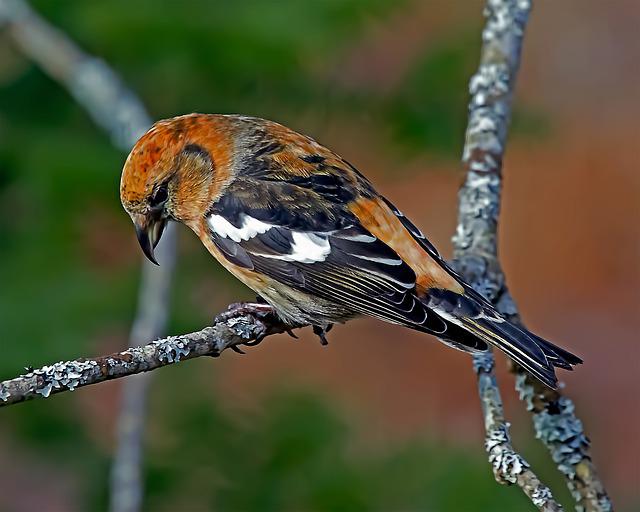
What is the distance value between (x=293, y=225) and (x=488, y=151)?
2.94 ft

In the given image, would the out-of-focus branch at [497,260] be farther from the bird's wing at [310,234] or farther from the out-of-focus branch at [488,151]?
the bird's wing at [310,234]

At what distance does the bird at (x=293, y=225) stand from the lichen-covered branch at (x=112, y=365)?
0.88 metres

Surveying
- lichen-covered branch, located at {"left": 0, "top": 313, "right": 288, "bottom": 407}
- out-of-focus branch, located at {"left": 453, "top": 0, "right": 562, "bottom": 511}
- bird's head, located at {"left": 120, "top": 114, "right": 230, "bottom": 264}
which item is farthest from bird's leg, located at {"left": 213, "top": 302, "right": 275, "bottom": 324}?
out-of-focus branch, located at {"left": 453, "top": 0, "right": 562, "bottom": 511}

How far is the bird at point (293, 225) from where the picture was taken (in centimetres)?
425

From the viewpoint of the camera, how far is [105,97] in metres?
5.07

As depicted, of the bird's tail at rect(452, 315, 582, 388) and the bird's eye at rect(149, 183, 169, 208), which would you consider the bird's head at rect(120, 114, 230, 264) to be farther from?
the bird's tail at rect(452, 315, 582, 388)

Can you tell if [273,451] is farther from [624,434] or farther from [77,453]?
[624,434]

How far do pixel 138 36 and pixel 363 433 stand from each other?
233 cm

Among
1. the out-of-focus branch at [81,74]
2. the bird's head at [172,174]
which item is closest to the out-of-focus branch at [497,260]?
the bird's head at [172,174]

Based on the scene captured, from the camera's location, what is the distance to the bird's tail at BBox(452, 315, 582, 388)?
3662 millimetres

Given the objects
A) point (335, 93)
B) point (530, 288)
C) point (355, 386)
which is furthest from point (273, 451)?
point (530, 288)

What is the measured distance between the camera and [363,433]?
220 inches

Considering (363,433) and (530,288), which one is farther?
(530,288)

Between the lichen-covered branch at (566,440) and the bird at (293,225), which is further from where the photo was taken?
the bird at (293,225)
